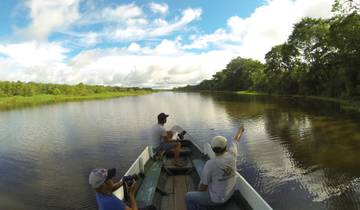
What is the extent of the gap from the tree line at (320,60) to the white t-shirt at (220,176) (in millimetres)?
Answer: 36209

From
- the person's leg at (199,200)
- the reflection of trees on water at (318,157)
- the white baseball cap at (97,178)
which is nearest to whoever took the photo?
the white baseball cap at (97,178)

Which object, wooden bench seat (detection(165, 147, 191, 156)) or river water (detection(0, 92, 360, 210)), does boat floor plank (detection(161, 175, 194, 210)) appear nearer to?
wooden bench seat (detection(165, 147, 191, 156))

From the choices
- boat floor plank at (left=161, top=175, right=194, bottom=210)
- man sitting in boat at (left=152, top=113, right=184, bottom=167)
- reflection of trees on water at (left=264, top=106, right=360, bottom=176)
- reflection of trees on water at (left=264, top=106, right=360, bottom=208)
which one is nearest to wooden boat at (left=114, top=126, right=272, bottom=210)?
boat floor plank at (left=161, top=175, right=194, bottom=210)

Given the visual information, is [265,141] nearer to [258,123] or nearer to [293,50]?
[258,123]

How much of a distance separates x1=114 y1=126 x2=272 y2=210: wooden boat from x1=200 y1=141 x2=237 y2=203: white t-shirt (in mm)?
511

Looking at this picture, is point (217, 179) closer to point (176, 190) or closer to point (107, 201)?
point (107, 201)

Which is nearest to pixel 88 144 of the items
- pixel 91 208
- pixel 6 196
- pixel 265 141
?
pixel 6 196

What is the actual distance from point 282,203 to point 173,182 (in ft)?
12.4

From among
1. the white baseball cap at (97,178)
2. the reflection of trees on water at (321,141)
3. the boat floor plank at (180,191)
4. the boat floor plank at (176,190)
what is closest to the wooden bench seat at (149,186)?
the boat floor plank at (176,190)

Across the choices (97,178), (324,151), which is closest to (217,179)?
(97,178)

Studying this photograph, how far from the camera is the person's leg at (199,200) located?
19.4ft

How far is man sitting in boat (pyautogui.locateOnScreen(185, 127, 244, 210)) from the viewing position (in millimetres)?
5574

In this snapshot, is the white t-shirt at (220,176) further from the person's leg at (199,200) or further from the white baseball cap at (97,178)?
the white baseball cap at (97,178)

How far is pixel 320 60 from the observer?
173 feet
